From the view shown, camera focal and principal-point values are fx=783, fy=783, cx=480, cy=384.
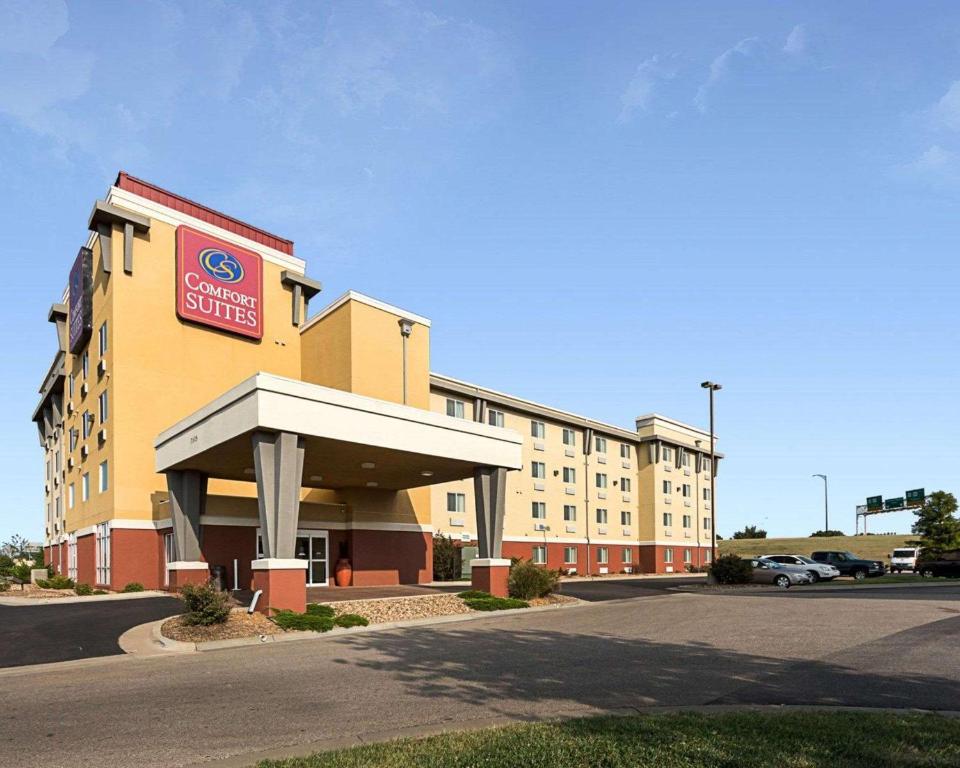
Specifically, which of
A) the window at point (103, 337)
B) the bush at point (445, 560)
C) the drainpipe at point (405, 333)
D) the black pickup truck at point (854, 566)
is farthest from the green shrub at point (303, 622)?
the black pickup truck at point (854, 566)

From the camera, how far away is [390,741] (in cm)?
830

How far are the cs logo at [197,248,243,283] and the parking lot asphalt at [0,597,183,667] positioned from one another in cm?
1656

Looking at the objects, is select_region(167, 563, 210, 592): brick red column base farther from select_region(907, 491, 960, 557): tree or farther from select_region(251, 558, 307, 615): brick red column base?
select_region(907, 491, 960, 557): tree

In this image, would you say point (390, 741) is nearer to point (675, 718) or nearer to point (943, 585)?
point (675, 718)

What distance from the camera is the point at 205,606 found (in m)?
18.9

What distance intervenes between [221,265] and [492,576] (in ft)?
71.9

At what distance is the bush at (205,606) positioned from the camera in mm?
18906

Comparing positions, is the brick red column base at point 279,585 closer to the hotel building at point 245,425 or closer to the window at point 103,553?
the hotel building at point 245,425

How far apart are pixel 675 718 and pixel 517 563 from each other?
19699 mm

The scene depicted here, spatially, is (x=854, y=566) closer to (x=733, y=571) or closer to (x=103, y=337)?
(x=733, y=571)

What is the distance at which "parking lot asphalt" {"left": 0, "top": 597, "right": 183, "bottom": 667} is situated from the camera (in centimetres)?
1672

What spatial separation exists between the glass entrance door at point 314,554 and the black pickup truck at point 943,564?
3453 centimetres

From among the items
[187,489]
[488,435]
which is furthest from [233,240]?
[488,435]

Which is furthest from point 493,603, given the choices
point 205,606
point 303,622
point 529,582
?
point 205,606
